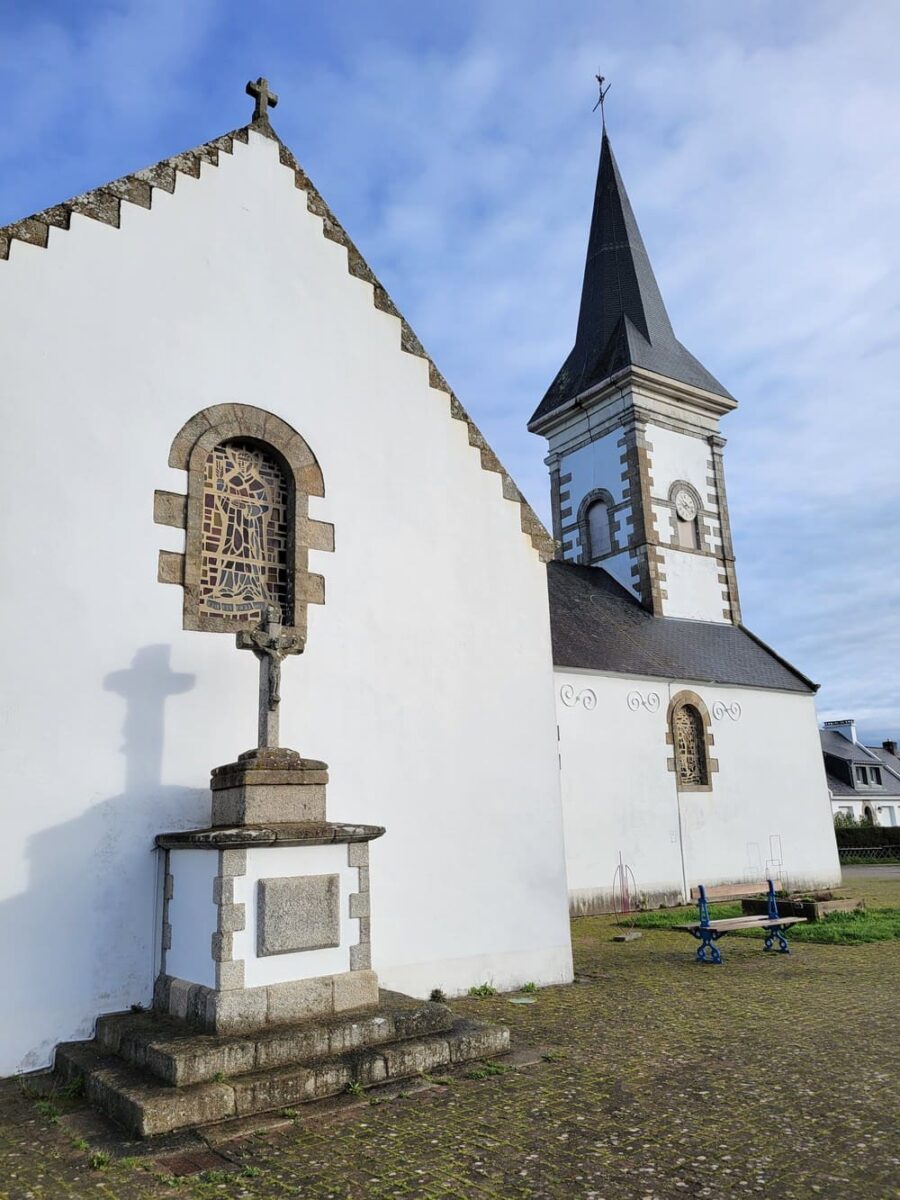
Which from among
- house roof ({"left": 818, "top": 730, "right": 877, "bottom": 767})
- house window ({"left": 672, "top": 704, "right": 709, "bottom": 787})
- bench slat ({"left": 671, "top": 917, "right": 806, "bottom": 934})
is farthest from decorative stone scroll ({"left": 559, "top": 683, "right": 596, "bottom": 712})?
house roof ({"left": 818, "top": 730, "right": 877, "bottom": 767})

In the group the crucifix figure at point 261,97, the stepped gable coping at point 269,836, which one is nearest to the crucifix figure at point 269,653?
the stepped gable coping at point 269,836

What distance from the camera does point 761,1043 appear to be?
6.19m

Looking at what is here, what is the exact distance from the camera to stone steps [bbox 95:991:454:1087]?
4934 millimetres

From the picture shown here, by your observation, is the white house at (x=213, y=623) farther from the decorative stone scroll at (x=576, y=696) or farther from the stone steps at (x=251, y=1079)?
the decorative stone scroll at (x=576, y=696)

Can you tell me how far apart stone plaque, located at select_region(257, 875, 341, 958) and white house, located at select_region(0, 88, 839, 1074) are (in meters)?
1.33

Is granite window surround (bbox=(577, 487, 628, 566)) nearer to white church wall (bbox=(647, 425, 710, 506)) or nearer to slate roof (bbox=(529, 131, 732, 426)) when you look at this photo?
white church wall (bbox=(647, 425, 710, 506))

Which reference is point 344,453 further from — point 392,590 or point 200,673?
point 200,673

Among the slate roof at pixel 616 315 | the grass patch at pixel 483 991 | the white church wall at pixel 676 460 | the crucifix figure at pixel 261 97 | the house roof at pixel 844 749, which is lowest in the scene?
the grass patch at pixel 483 991

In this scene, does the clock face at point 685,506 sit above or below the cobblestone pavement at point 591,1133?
above

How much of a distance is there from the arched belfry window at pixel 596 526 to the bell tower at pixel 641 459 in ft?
0.10

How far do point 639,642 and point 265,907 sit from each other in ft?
48.3

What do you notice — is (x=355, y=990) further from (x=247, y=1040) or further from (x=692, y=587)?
(x=692, y=587)

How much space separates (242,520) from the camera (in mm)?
7812

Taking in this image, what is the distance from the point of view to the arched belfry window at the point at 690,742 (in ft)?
58.9
